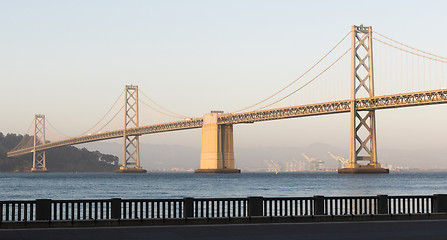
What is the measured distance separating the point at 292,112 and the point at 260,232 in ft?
330

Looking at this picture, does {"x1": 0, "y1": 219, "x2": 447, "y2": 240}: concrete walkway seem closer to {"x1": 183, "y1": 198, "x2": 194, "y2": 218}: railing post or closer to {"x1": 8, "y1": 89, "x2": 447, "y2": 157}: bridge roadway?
{"x1": 183, "y1": 198, "x2": 194, "y2": 218}: railing post

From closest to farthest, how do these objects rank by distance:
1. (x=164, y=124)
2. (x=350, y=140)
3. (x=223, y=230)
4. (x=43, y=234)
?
(x=43, y=234) → (x=223, y=230) → (x=350, y=140) → (x=164, y=124)

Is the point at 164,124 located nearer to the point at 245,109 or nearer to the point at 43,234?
the point at 245,109

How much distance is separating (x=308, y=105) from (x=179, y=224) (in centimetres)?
9479

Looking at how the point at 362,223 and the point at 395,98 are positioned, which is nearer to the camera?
the point at 362,223

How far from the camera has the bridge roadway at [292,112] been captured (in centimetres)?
10056

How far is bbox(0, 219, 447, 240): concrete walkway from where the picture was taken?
15.2 meters

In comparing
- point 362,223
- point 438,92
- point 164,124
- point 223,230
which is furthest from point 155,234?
point 164,124

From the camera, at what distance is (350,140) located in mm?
111562

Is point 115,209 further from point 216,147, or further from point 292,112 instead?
point 216,147

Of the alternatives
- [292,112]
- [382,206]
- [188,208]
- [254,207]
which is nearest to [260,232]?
[254,207]

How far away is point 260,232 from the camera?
1630cm

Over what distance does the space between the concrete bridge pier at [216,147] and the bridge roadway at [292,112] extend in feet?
5.65

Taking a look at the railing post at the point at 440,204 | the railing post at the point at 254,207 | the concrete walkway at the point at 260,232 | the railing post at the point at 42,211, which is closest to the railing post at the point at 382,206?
the concrete walkway at the point at 260,232
